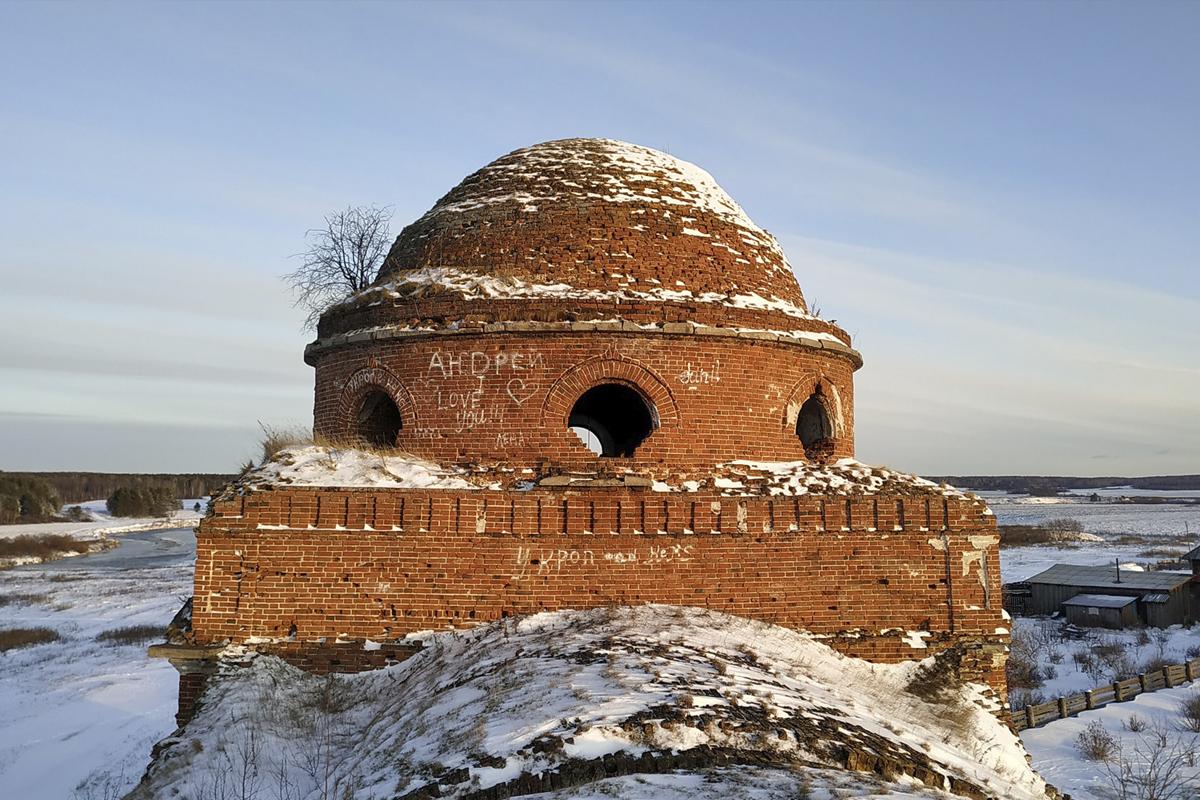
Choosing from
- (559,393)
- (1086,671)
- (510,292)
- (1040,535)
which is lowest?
(1086,671)

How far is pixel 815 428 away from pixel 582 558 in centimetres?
405

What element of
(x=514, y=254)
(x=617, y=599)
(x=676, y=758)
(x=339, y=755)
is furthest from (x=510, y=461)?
(x=676, y=758)

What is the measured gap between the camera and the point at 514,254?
9.38m

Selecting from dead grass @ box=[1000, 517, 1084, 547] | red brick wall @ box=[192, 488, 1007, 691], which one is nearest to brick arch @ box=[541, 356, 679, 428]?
red brick wall @ box=[192, 488, 1007, 691]

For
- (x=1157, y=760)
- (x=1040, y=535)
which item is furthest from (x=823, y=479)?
(x=1040, y=535)

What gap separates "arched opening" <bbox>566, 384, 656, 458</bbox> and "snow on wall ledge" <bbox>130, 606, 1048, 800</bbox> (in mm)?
4589

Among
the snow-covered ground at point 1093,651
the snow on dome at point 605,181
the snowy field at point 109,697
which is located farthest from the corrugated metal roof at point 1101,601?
the snow on dome at point 605,181

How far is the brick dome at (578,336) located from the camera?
859 cm

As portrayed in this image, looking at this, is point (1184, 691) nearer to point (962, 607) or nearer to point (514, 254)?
point (962, 607)

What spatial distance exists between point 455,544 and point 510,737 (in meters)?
3.23

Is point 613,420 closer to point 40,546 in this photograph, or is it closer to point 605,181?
point 605,181

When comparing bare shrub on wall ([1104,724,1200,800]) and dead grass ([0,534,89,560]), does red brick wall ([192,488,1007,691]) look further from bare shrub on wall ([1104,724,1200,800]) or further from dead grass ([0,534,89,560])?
dead grass ([0,534,89,560])

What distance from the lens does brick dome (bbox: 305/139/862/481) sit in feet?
28.2

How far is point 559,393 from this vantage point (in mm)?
8539
